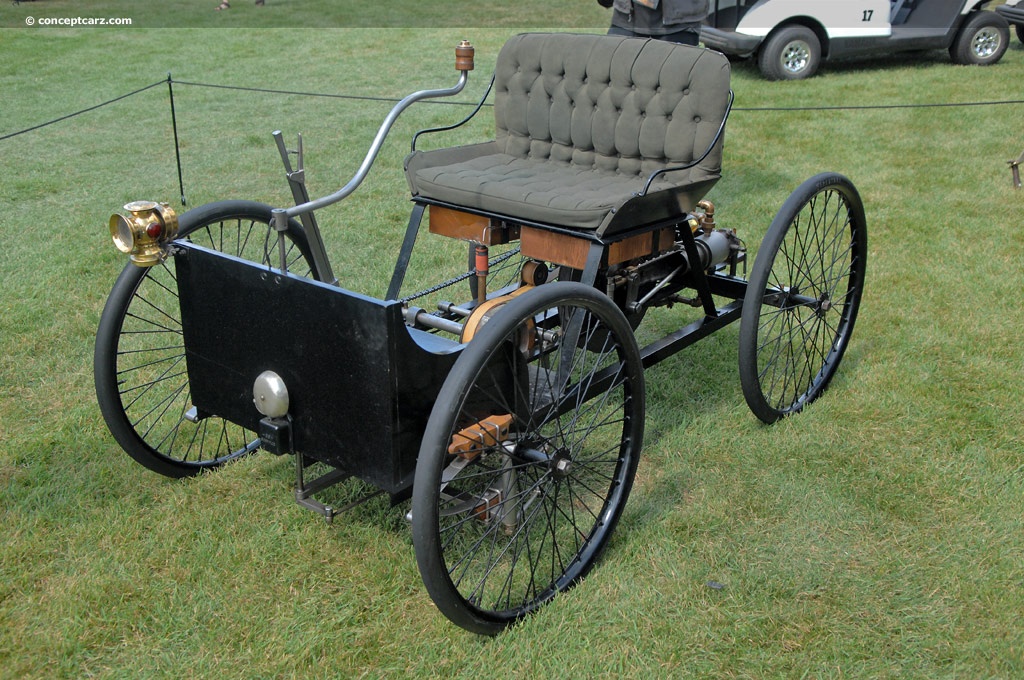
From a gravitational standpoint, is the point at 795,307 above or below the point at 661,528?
above

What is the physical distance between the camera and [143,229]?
2.54 metres

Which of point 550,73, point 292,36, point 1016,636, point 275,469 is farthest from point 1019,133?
point 292,36

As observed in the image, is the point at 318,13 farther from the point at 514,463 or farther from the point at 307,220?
the point at 514,463

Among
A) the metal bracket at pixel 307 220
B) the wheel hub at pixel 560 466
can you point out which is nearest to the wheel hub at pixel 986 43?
the metal bracket at pixel 307 220

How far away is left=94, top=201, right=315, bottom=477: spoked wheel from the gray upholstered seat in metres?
0.76

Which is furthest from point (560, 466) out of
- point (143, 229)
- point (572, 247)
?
point (143, 229)

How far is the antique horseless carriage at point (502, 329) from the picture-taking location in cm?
245

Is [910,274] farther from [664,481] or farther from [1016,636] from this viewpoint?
[1016,636]

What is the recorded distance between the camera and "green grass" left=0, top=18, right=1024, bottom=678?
2580 millimetres

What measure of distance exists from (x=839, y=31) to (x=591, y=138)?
7.09m

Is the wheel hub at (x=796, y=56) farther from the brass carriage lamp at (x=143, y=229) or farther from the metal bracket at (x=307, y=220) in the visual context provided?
the brass carriage lamp at (x=143, y=229)

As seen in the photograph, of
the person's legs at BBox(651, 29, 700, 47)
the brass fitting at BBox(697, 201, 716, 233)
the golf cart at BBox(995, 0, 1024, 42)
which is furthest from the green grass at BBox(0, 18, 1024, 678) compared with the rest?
the golf cart at BBox(995, 0, 1024, 42)

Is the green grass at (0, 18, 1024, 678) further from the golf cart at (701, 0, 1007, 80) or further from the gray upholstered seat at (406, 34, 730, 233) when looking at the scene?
the golf cart at (701, 0, 1007, 80)

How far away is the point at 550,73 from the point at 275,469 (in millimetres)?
1864
